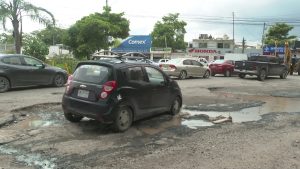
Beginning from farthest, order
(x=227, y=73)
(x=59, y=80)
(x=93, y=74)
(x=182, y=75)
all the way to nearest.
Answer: (x=227, y=73)
(x=182, y=75)
(x=59, y=80)
(x=93, y=74)

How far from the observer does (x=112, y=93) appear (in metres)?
8.52

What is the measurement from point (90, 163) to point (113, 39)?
3520cm

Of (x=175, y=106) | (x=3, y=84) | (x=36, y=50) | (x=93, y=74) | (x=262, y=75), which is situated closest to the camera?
(x=93, y=74)

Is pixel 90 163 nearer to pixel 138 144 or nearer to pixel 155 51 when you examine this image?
pixel 138 144

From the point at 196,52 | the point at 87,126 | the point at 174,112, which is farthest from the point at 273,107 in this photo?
the point at 196,52

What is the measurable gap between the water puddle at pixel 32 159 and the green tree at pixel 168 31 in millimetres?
69021

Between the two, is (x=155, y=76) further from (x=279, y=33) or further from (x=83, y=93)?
(x=279, y=33)

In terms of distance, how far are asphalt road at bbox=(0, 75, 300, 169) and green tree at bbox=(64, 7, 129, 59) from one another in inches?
987

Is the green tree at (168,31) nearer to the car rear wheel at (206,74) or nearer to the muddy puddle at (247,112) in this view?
the car rear wheel at (206,74)

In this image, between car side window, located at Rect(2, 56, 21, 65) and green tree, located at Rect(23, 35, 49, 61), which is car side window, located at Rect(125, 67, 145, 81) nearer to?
car side window, located at Rect(2, 56, 21, 65)

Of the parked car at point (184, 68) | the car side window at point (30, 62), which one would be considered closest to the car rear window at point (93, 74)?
the car side window at point (30, 62)

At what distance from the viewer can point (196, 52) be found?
75.4 meters

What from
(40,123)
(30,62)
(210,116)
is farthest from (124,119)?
Result: (30,62)

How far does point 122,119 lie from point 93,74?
1177mm
